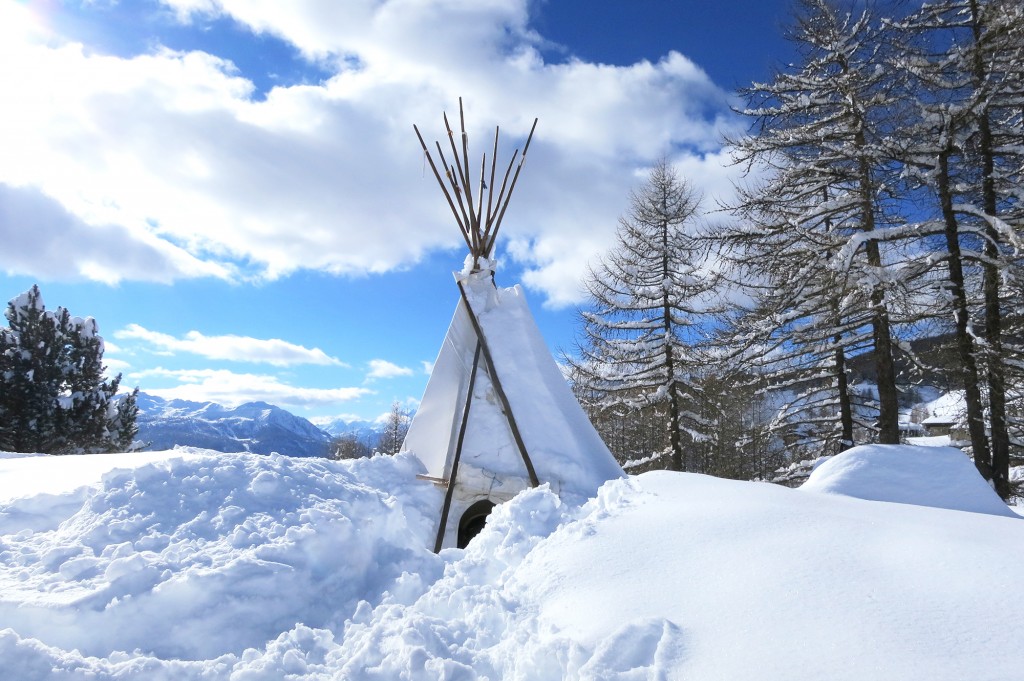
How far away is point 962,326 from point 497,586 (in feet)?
28.7

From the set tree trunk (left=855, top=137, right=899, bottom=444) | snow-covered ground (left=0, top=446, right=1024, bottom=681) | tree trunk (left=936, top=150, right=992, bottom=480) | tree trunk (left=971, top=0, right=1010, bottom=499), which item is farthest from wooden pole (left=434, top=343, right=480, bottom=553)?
tree trunk (left=971, top=0, right=1010, bottom=499)

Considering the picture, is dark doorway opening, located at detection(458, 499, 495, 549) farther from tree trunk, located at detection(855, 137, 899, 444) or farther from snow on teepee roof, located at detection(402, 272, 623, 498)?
tree trunk, located at detection(855, 137, 899, 444)

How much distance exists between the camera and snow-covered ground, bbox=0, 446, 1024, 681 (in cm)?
209

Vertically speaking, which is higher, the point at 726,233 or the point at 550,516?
the point at 726,233

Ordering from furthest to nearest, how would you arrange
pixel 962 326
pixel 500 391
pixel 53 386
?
1. pixel 53 386
2. pixel 962 326
3. pixel 500 391

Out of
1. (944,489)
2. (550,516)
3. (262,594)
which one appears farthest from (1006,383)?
(262,594)

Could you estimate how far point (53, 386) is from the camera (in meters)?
14.4

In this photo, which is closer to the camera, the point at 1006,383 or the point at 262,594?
the point at 262,594

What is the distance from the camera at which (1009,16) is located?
634 centimetres

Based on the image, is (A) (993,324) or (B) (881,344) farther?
(B) (881,344)

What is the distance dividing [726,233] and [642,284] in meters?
3.34

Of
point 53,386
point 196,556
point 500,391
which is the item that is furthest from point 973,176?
point 53,386

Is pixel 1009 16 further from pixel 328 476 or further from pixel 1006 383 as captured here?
pixel 328 476

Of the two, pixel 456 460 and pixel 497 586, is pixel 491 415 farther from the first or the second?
pixel 497 586
